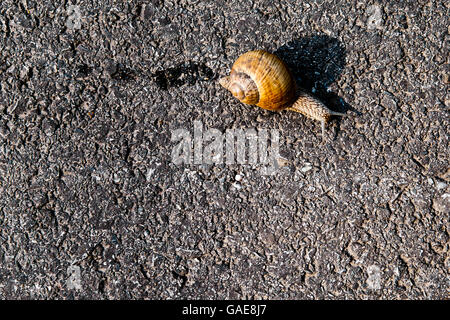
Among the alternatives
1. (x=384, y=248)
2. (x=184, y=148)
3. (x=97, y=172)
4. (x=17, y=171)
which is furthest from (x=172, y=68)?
(x=384, y=248)

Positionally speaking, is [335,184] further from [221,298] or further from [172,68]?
[172,68]

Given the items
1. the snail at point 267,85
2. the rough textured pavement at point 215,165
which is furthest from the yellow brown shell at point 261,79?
the rough textured pavement at point 215,165

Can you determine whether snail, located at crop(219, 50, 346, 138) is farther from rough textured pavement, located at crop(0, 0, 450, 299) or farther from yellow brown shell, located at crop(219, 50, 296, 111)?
rough textured pavement, located at crop(0, 0, 450, 299)

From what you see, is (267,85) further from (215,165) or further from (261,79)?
(215,165)

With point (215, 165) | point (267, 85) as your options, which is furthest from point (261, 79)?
point (215, 165)

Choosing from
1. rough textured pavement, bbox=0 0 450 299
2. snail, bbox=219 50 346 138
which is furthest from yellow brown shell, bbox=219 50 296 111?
rough textured pavement, bbox=0 0 450 299
